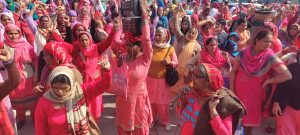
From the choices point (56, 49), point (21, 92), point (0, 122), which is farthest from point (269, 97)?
point (21, 92)

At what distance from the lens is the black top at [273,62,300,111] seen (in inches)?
130

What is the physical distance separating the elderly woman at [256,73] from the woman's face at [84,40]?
1724mm

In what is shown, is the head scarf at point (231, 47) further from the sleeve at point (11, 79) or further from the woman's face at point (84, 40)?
the sleeve at point (11, 79)

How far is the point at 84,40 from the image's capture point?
392cm

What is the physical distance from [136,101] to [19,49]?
192cm

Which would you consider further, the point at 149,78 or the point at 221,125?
the point at 149,78

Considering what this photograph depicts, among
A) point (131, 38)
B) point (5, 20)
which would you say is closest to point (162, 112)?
point (131, 38)

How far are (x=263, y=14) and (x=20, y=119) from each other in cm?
403

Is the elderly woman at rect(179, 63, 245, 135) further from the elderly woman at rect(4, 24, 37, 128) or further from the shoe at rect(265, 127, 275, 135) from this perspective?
the shoe at rect(265, 127, 275, 135)

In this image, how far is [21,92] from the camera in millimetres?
4762

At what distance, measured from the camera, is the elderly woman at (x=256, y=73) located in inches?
140

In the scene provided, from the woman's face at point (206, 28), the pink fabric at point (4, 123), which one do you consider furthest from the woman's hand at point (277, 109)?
the pink fabric at point (4, 123)

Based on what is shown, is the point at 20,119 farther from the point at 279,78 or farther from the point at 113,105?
the point at 279,78

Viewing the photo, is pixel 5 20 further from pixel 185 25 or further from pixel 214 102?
pixel 214 102
